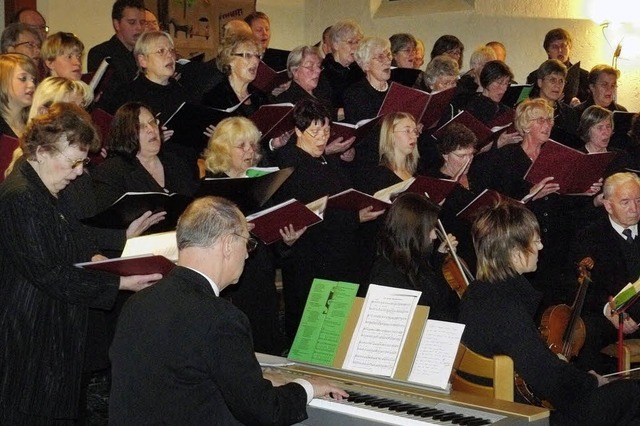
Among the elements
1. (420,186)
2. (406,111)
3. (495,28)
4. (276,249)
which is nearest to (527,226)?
(420,186)

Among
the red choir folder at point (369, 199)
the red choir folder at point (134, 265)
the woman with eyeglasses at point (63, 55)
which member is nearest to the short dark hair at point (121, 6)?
the woman with eyeglasses at point (63, 55)

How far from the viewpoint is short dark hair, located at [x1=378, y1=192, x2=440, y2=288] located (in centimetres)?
464

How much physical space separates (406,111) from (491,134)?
2.10ft

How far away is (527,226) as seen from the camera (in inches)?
157

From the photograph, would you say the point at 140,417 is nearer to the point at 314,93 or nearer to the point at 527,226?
the point at 527,226

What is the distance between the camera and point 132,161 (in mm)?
5008

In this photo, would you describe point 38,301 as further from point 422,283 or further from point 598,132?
point 598,132

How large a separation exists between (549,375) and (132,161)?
91.4 inches

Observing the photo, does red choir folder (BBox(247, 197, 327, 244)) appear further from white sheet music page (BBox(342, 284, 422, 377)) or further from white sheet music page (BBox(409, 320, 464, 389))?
white sheet music page (BBox(409, 320, 464, 389))

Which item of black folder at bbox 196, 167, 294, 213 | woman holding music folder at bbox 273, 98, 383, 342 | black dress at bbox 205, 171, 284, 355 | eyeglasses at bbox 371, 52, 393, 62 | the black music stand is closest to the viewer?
black folder at bbox 196, 167, 294, 213

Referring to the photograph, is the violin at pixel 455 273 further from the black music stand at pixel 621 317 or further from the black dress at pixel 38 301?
the black dress at pixel 38 301

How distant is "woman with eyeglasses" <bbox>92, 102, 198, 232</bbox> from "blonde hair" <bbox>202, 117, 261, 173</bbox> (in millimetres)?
204

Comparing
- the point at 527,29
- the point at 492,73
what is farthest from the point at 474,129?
the point at 527,29

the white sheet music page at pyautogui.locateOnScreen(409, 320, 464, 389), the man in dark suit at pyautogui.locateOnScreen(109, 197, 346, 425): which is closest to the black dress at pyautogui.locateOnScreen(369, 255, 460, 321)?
the white sheet music page at pyautogui.locateOnScreen(409, 320, 464, 389)
